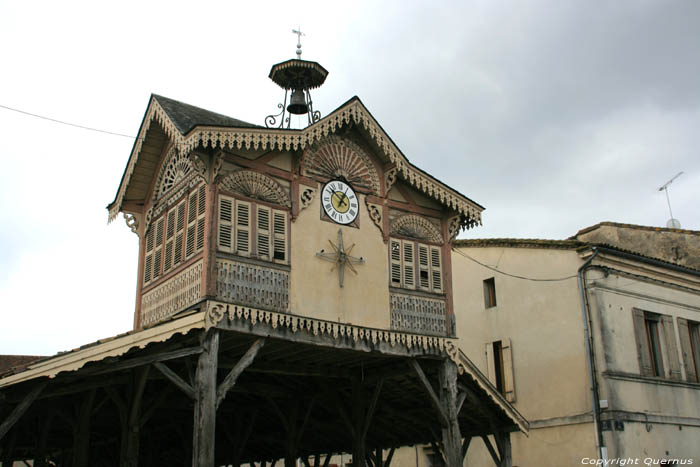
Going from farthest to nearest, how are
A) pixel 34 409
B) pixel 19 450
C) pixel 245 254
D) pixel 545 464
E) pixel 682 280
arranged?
pixel 682 280
pixel 545 464
pixel 19 450
pixel 34 409
pixel 245 254

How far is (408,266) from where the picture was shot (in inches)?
653

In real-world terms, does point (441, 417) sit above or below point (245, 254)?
below

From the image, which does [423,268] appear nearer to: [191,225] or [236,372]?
[191,225]

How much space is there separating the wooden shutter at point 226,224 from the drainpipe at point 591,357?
1178 cm

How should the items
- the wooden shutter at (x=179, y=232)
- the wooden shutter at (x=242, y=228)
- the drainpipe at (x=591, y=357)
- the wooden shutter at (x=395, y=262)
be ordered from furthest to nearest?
the drainpipe at (x=591, y=357) → the wooden shutter at (x=395, y=262) → the wooden shutter at (x=179, y=232) → the wooden shutter at (x=242, y=228)

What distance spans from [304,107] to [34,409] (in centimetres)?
914

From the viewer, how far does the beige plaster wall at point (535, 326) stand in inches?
864

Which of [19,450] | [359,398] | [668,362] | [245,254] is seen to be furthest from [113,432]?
[668,362]

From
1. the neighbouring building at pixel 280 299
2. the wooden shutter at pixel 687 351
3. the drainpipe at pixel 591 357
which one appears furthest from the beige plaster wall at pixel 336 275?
the wooden shutter at pixel 687 351

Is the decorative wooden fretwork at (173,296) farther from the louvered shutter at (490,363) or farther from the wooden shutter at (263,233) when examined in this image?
the louvered shutter at (490,363)

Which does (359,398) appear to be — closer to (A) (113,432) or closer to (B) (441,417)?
(B) (441,417)

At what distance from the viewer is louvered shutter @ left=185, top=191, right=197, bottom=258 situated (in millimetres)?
14508

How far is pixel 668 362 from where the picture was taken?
23.0 metres

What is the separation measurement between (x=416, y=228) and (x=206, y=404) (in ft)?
22.0
